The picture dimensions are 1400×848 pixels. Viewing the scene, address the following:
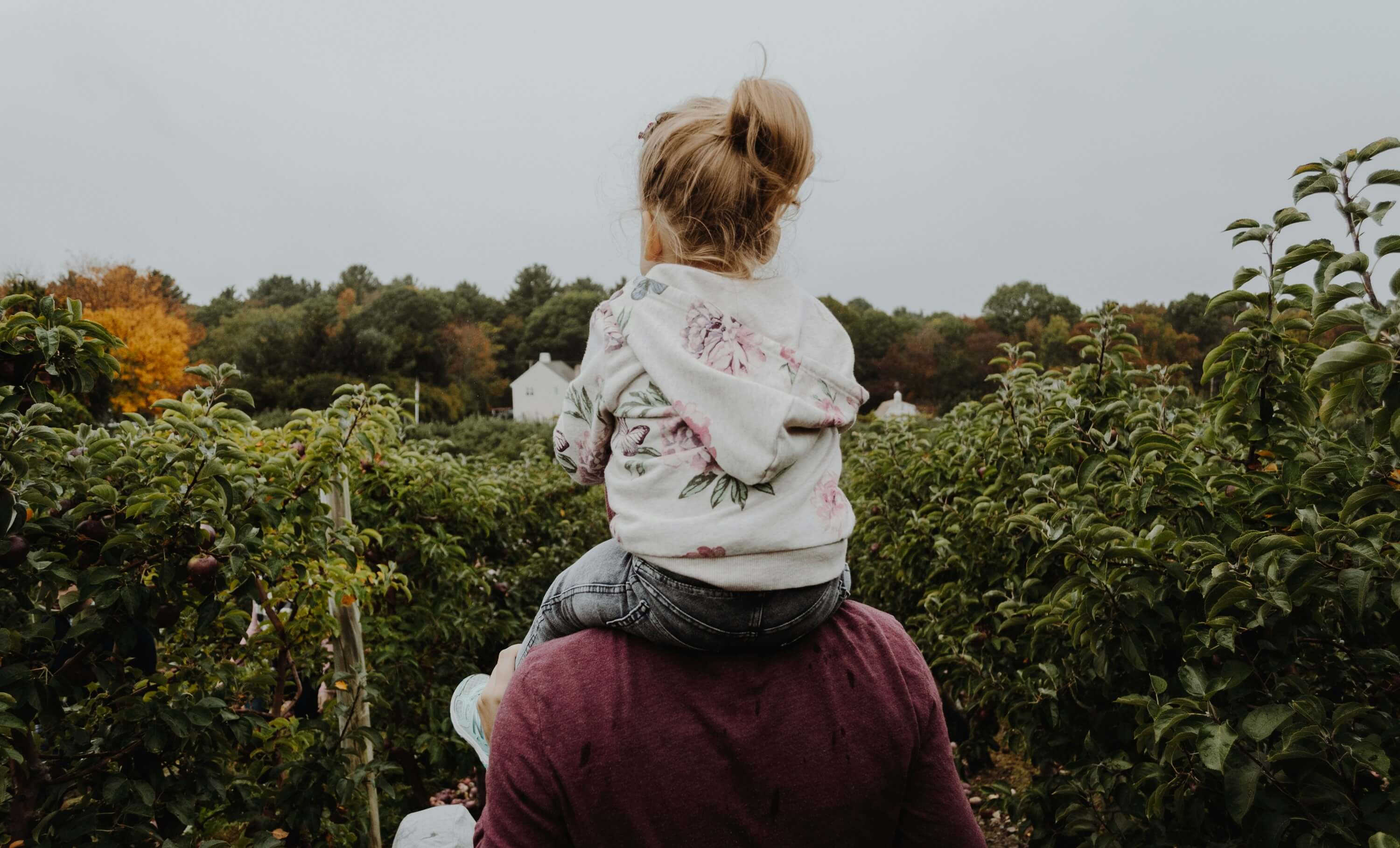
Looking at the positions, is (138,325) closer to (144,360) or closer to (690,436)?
(144,360)

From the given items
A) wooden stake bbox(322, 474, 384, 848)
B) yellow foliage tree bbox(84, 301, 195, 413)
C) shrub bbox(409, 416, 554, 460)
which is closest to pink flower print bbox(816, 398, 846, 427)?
wooden stake bbox(322, 474, 384, 848)

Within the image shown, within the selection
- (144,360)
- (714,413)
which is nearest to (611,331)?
(714,413)

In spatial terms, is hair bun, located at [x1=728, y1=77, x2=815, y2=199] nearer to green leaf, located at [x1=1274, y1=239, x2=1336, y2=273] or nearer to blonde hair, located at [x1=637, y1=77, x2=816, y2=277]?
blonde hair, located at [x1=637, y1=77, x2=816, y2=277]

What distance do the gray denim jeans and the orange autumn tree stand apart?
18.7 m

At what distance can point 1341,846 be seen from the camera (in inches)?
46.2

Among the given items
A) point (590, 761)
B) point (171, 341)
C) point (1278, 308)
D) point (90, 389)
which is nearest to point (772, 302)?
point (590, 761)

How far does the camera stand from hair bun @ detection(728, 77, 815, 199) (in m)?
0.99

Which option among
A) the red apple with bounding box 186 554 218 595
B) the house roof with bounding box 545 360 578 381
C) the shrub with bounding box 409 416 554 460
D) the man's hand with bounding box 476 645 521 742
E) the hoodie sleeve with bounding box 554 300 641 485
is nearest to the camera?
the hoodie sleeve with bounding box 554 300 641 485

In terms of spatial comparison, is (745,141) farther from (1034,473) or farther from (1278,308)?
(1034,473)

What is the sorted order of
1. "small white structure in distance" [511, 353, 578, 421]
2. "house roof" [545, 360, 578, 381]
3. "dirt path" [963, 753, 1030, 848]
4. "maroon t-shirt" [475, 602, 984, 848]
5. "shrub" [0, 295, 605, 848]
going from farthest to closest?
"house roof" [545, 360, 578, 381], "small white structure in distance" [511, 353, 578, 421], "dirt path" [963, 753, 1030, 848], "shrub" [0, 295, 605, 848], "maroon t-shirt" [475, 602, 984, 848]

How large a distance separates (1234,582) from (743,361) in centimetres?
94

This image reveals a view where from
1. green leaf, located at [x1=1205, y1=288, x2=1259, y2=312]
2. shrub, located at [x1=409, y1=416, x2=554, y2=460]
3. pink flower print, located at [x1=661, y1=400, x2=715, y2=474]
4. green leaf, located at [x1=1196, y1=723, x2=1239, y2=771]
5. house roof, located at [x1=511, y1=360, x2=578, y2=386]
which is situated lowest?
green leaf, located at [x1=1196, y1=723, x2=1239, y2=771]

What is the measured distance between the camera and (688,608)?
0.90 metres

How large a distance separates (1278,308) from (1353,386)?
0.52 metres
